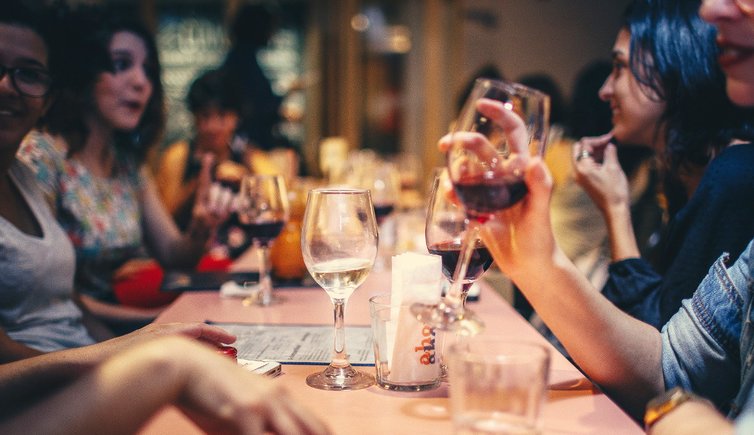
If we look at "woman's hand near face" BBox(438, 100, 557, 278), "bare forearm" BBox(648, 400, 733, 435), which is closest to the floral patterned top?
"woman's hand near face" BBox(438, 100, 557, 278)

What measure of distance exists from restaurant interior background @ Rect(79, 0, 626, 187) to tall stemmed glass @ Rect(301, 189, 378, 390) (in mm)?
5607

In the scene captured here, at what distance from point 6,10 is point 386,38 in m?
5.82

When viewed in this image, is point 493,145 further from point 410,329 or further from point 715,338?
point 715,338

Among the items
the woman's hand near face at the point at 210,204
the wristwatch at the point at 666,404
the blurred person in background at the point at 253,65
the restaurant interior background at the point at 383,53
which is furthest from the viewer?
the restaurant interior background at the point at 383,53

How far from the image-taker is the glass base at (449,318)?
2.72 feet

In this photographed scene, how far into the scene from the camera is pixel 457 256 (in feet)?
3.67

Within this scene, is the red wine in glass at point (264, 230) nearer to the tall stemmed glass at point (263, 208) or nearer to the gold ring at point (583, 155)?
the tall stemmed glass at point (263, 208)

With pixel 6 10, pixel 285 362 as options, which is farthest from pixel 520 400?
pixel 6 10

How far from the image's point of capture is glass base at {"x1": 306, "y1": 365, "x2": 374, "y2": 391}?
1.00 m

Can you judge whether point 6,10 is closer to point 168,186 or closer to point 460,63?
point 168,186

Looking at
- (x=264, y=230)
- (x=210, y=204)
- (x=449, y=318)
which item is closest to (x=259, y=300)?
(x=264, y=230)

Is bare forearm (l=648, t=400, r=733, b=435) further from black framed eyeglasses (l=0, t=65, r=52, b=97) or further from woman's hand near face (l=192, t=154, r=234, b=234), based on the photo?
woman's hand near face (l=192, t=154, r=234, b=234)

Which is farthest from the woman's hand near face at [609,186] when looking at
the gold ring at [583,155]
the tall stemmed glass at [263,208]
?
the tall stemmed glass at [263,208]

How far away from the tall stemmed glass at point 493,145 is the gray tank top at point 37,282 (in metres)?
1.09
